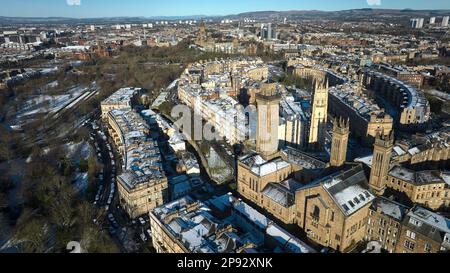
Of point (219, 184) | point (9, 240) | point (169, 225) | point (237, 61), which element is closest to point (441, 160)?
point (219, 184)

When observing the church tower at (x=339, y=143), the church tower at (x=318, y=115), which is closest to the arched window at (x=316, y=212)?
the church tower at (x=339, y=143)

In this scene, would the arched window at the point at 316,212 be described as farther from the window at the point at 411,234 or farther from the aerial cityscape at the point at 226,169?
the window at the point at 411,234

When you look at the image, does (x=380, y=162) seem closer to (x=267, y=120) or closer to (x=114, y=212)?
(x=267, y=120)

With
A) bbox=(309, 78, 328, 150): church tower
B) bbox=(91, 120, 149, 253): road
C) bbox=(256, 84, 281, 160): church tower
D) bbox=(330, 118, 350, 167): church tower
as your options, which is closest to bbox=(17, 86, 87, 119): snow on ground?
bbox=(91, 120, 149, 253): road

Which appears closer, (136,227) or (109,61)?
(136,227)

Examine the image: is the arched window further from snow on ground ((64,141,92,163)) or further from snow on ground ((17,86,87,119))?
snow on ground ((17,86,87,119))

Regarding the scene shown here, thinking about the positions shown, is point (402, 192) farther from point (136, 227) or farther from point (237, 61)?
point (237, 61)

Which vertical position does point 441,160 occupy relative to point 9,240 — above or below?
above
